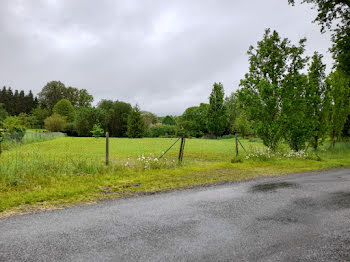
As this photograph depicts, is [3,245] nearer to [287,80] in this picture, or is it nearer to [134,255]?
[134,255]

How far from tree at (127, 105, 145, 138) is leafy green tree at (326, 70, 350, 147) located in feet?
120

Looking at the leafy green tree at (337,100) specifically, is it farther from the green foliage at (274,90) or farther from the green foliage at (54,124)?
the green foliage at (54,124)

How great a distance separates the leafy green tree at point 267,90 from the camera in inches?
625

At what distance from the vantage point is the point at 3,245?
143 inches

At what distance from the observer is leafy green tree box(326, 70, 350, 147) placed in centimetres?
1942

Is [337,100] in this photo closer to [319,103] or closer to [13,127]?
[319,103]

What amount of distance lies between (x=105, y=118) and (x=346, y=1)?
48.2 metres

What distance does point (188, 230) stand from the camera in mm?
4320

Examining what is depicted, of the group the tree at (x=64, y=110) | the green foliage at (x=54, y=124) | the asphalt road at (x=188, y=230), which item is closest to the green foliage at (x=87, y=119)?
the green foliage at (x=54, y=124)

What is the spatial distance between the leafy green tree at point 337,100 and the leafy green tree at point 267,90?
6074mm

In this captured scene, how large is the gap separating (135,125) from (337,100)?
38169 millimetres

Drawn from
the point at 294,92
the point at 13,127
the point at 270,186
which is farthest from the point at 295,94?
the point at 13,127

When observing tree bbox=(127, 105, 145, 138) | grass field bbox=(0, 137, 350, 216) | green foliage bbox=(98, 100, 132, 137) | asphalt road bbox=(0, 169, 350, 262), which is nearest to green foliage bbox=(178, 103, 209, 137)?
tree bbox=(127, 105, 145, 138)

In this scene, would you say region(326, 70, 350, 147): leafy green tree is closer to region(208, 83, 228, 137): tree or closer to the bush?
region(208, 83, 228, 137): tree
